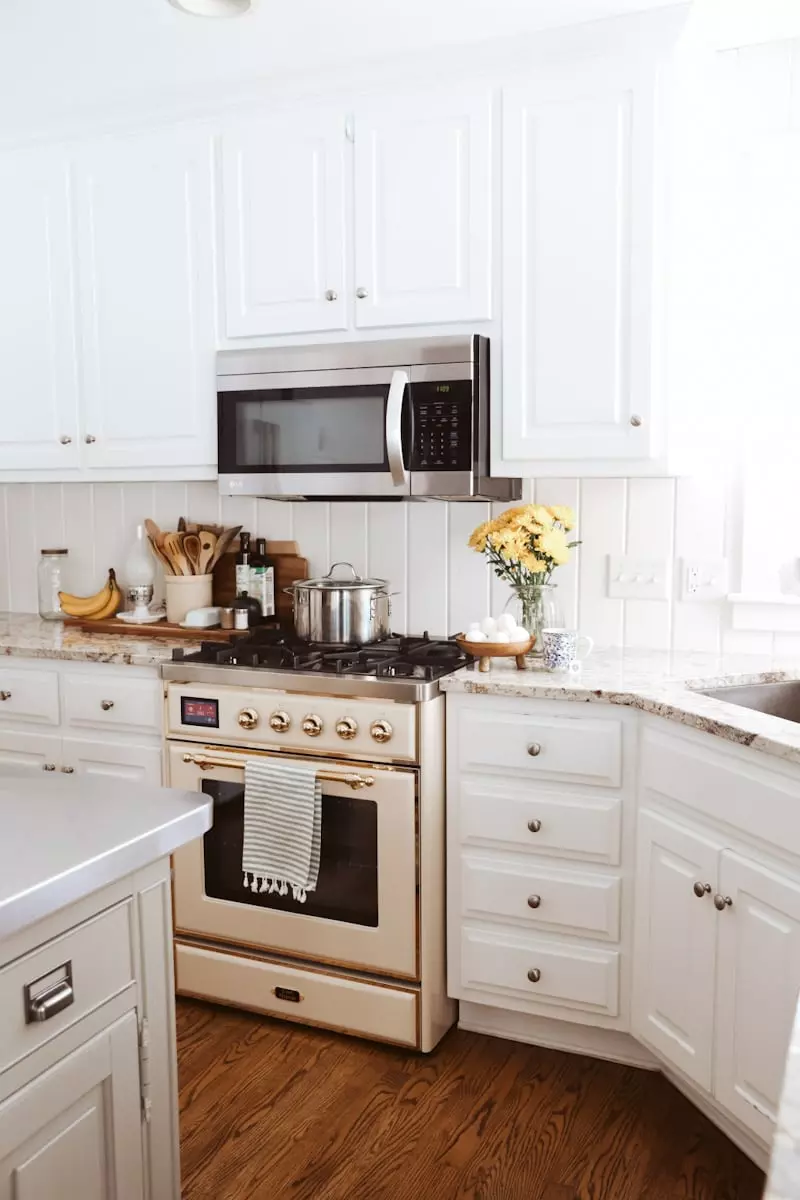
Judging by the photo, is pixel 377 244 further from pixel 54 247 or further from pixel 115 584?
pixel 115 584

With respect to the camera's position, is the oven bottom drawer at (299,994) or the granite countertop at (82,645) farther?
the granite countertop at (82,645)

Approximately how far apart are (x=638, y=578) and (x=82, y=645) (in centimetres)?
160

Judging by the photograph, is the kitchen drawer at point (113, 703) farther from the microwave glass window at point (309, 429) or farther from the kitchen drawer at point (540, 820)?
the kitchen drawer at point (540, 820)

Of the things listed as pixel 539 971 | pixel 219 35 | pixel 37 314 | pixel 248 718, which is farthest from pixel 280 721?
pixel 219 35

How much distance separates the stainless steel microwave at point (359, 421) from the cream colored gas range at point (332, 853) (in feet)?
1.59

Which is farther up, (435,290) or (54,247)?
(54,247)

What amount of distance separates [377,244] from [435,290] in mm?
209

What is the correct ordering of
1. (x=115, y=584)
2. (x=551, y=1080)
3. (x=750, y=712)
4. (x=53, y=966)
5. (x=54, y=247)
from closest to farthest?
(x=53, y=966) → (x=750, y=712) → (x=551, y=1080) → (x=54, y=247) → (x=115, y=584)

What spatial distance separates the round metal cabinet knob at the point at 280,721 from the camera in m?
2.57

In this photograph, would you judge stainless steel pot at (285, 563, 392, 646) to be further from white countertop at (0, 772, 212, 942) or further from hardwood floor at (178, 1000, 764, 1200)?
white countertop at (0, 772, 212, 942)

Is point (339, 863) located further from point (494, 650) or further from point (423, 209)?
Answer: point (423, 209)

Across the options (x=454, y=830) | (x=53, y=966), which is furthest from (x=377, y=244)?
(x=53, y=966)

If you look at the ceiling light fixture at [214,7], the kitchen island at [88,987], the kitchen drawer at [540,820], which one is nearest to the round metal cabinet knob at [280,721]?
the kitchen drawer at [540,820]

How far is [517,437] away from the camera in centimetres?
262
